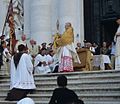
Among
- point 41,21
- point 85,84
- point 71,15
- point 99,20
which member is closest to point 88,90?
point 85,84

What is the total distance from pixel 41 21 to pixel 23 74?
8860mm

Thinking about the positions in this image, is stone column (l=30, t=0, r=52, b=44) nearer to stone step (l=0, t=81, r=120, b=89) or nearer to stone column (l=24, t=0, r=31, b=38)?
stone column (l=24, t=0, r=31, b=38)

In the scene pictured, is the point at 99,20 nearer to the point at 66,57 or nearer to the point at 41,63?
the point at 41,63

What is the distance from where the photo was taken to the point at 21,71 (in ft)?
47.3

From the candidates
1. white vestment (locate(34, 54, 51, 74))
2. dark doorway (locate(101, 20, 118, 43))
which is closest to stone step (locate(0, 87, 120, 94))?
white vestment (locate(34, 54, 51, 74))

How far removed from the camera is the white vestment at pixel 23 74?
46.9 feet

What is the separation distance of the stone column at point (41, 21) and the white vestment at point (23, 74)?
830cm

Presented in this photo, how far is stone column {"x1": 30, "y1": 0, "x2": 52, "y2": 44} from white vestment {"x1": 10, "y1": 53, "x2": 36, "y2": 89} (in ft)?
27.2

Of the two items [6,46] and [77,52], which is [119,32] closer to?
[77,52]

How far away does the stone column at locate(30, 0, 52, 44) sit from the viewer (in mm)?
22938

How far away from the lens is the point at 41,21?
2300cm

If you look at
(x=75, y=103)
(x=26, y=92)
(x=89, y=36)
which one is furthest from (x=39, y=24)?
(x=75, y=103)

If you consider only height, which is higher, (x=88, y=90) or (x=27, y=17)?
(x=27, y=17)

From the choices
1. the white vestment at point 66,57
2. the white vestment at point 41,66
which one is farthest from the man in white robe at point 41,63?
the white vestment at point 66,57
